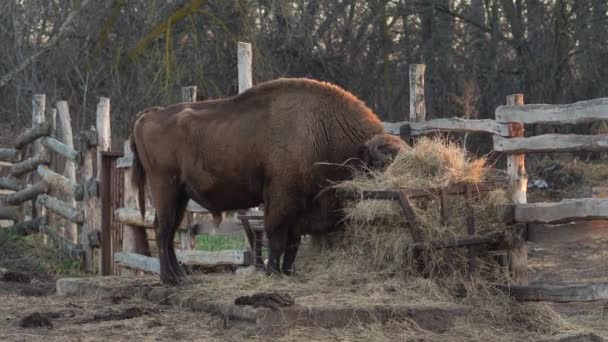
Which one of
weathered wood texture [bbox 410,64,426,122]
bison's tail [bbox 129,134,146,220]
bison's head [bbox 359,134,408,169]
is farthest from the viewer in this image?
weathered wood texture [bbox 410,64,426,122]

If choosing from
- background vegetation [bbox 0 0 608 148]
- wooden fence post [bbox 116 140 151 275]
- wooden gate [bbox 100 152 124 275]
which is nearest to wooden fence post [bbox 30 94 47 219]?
wooden gate [bbox 100 152 124 275]

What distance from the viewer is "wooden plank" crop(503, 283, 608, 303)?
25.7 feet

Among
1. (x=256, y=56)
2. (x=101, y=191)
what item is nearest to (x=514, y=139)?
(x=101, y=191)

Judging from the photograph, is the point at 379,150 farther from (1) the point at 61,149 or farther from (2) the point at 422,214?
(1) the point at 61,149

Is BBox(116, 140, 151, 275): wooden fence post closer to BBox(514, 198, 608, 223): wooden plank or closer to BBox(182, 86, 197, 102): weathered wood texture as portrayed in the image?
BBox(182, 86, 197, 102): weathered wood texture

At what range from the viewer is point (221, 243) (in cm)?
1493

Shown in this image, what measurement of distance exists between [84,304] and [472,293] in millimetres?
3359

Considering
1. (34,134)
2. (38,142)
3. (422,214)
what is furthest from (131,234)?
(422,214)

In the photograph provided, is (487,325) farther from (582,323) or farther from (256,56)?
(256,56)

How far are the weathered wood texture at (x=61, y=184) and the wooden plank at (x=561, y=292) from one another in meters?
6.74

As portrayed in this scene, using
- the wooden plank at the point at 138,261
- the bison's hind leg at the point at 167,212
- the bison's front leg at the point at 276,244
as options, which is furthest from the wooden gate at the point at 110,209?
the bison's front leg at the point at 276,244

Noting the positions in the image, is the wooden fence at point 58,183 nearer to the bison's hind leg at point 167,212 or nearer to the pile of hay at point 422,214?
the bison's hind leg at point 167,212

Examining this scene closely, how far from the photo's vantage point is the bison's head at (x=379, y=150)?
845 cm

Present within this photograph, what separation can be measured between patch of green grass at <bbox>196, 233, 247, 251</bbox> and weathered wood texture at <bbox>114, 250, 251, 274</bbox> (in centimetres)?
240
